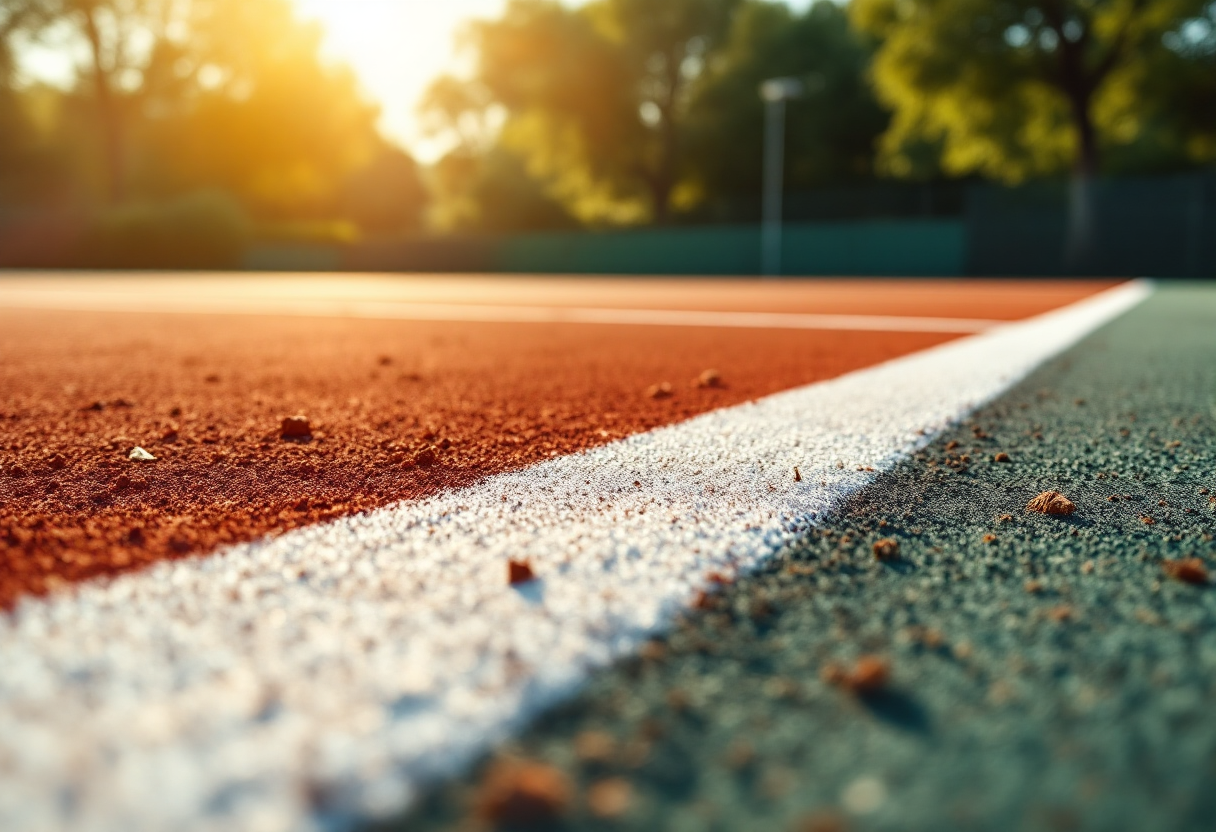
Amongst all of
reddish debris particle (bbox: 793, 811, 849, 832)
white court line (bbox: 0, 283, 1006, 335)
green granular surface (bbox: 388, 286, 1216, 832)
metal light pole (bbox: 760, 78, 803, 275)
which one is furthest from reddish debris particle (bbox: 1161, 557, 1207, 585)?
metal light pole (bbox: 760, 78, 803, 275)

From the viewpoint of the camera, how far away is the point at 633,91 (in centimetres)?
3381

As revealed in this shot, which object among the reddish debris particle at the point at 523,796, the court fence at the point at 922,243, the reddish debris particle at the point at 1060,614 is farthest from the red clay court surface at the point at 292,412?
the court fence at the point at 922,243

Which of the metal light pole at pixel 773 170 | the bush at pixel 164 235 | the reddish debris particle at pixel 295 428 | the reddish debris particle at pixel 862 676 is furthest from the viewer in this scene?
the bush at pixel 164 235

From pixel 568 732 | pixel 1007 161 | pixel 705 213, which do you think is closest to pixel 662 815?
pixel 568 732

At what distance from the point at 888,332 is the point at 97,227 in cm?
3089

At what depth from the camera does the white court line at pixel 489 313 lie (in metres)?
6.05

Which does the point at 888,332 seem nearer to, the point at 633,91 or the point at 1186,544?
the point at 1186,544

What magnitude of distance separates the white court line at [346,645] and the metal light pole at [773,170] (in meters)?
26.7

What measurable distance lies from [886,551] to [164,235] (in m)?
32.5

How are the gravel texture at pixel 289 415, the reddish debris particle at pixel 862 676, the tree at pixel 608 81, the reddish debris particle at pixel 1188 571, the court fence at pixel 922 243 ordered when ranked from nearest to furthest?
the reddish debris particle at pixel 862 676, the reddish debris particle at pixel 1188 571, the gravel texture at pixel 289 415, the court fence at pixel 922 243, the tree at pixel 608 81

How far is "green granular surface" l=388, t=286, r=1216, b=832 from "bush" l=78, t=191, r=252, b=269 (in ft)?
106

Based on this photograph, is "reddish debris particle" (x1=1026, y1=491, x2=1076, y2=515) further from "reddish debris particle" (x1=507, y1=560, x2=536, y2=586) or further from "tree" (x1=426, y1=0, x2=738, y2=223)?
"tree" (x1=426, y1=0, x2=738, y2=223)

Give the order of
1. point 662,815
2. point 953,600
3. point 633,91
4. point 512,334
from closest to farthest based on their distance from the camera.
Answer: point 662,815 → point 953,600 → point 512,334 → point 633,91

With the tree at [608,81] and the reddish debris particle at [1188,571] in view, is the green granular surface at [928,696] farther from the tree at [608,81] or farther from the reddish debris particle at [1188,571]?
the tree at [608,81]
